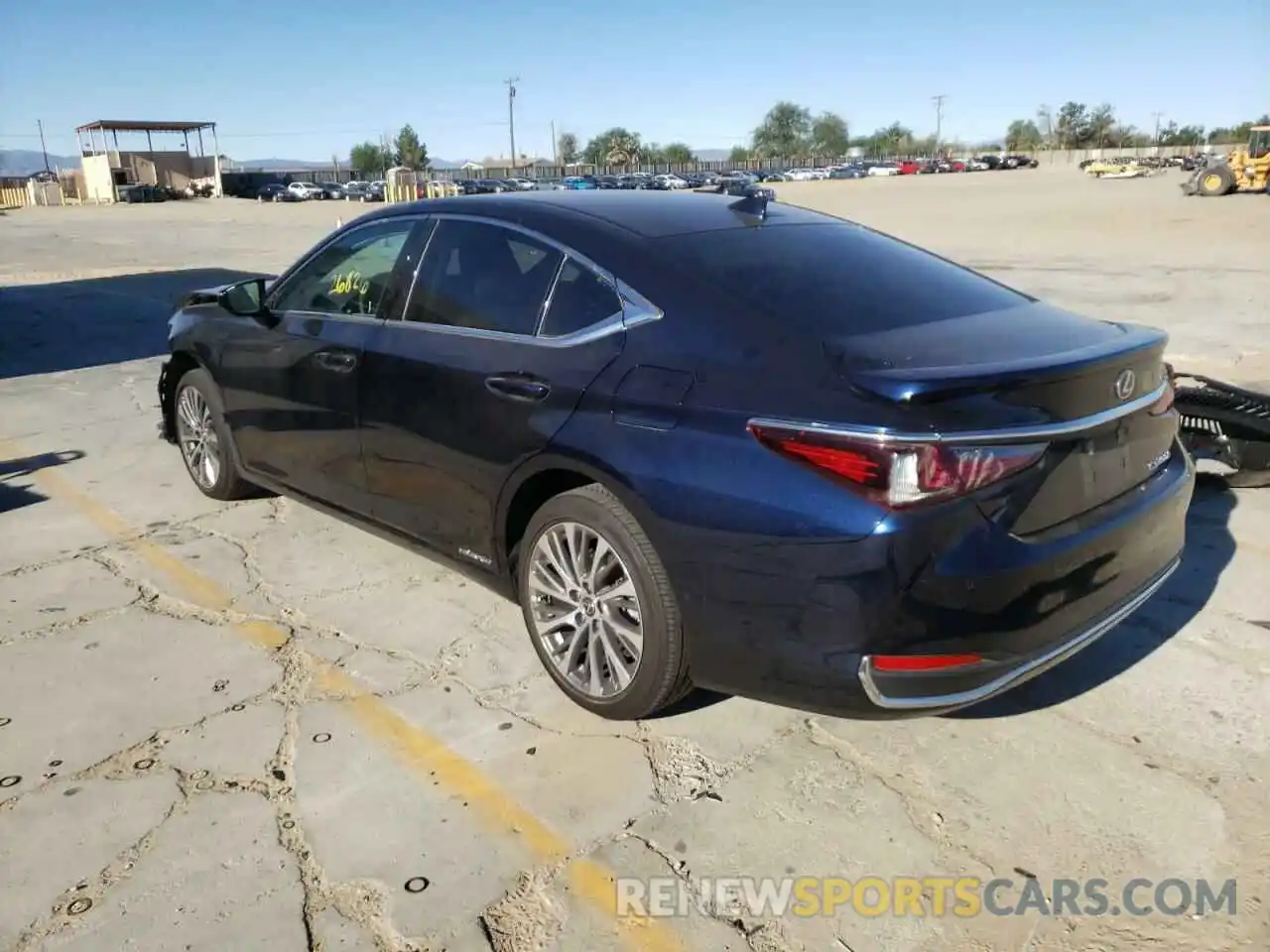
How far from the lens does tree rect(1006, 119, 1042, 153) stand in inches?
5443

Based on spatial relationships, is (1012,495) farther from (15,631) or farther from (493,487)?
(15,631)

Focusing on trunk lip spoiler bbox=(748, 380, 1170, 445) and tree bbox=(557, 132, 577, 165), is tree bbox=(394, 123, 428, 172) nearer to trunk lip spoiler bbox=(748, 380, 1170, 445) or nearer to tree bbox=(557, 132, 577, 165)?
tree bbox=(557, 132, 577, 165)

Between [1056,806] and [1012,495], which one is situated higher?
[1012,495]

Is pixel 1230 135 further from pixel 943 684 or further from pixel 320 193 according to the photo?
pixel 943 684

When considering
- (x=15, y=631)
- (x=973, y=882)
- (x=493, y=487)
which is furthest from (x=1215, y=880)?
(x=15, y=631)

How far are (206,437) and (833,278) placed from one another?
363 cm

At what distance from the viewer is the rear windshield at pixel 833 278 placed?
298cm

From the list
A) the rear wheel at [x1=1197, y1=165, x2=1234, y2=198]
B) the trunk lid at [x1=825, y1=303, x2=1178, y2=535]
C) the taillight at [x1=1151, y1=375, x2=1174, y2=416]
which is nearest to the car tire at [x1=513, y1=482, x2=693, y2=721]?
the trunk lid at [x1=825, y1=303, x2=1178, y2=535]

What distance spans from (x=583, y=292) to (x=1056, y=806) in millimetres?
2102

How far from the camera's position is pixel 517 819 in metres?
2.78

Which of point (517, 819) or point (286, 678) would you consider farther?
point (286, 678)

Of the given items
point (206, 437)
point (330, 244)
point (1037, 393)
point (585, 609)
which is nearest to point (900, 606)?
point (1037, 393)

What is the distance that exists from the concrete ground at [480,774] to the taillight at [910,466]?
0.97 metres
